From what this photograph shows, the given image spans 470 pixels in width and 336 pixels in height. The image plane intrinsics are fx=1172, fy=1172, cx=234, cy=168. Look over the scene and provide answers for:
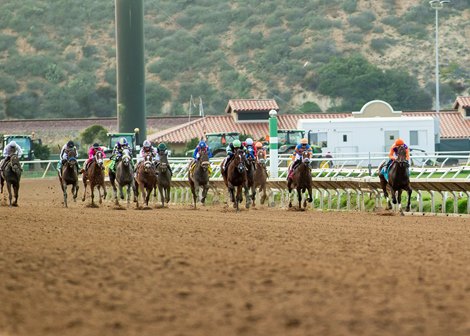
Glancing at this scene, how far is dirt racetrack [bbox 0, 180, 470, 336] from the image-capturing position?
7051 millimetres

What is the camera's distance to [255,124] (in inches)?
2517

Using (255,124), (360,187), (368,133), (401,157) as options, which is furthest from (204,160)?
(255,124)

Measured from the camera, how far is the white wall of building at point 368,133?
4709cm

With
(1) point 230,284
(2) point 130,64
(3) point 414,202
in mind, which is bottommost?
(1) point 230,284

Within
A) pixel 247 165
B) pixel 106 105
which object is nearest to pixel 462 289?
pixel 247 165

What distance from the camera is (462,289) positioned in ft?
27.8

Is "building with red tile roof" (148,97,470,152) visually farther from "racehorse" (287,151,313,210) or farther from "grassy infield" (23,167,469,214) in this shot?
"racehorse" (287,151,313,210)

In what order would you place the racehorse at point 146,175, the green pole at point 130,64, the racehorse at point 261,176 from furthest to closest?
the green pole at point 130,64 → the racehorse at point 261,176 → the racehorse at point 146,175

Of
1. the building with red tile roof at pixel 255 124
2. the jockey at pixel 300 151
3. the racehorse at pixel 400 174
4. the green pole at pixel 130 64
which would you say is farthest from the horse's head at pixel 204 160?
the building with red tile roof at pixel 255 124

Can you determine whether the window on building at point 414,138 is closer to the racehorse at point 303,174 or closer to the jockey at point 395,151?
the racehorse at point 303,174

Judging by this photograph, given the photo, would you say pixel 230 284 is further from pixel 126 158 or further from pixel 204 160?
pixel 126 158

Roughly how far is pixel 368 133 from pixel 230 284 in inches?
1531

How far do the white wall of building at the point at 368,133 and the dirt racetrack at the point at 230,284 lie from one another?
1309 inches

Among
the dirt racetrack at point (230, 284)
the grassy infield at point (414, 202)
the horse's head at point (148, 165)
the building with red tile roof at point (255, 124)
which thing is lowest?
the dirt racetrack at point (230, 284)
